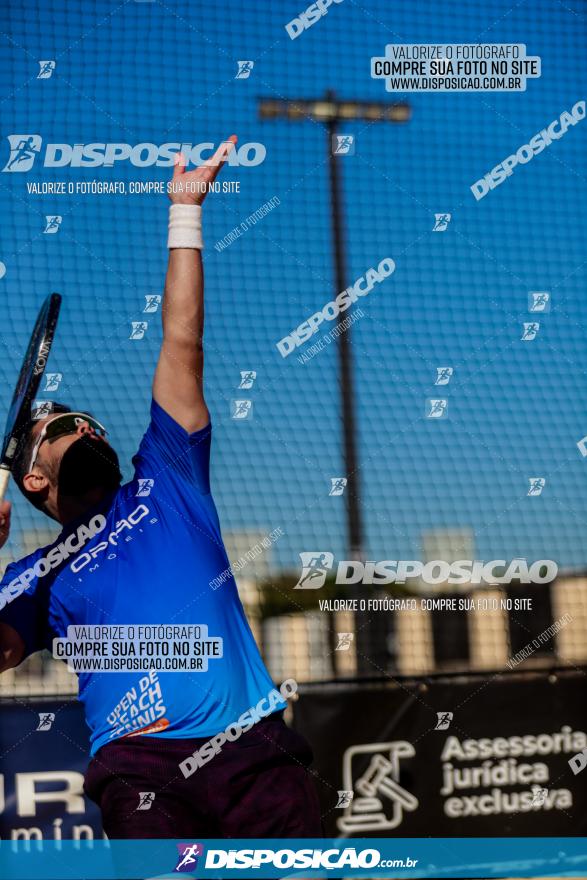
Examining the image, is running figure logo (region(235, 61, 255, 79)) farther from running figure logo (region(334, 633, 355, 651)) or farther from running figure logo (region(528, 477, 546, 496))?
running figure logo (region(334, 633, 355, 651))

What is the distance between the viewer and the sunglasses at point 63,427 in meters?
3.52

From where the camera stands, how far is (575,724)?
4.71m

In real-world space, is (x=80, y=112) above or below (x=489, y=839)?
above

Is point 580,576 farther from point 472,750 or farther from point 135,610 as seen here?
point 135,610

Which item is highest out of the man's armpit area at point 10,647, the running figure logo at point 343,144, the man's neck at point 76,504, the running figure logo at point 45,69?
the running figure logo at point 45,69

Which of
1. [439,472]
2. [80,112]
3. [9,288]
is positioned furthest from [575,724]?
[80,112]

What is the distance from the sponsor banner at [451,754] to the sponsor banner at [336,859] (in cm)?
6

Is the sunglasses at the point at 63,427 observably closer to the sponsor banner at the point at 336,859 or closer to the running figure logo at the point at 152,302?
the running figure logo at the point at 152,302

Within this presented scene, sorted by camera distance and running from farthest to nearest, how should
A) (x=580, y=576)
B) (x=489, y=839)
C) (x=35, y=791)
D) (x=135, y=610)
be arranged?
(x=580, y=576)
(x=489, y=839)
(x=35, y=791)
(x=135, y=610)

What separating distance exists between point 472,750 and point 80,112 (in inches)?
134

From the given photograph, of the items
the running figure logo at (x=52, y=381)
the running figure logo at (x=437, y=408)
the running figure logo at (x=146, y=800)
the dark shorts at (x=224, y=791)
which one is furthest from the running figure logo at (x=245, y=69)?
the running figure logo at (x=146, y=800)

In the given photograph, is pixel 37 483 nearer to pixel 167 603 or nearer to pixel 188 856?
pixel 167 603

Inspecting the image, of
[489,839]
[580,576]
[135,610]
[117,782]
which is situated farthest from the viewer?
[580,576]

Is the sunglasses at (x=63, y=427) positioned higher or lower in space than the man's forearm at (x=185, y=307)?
lower
